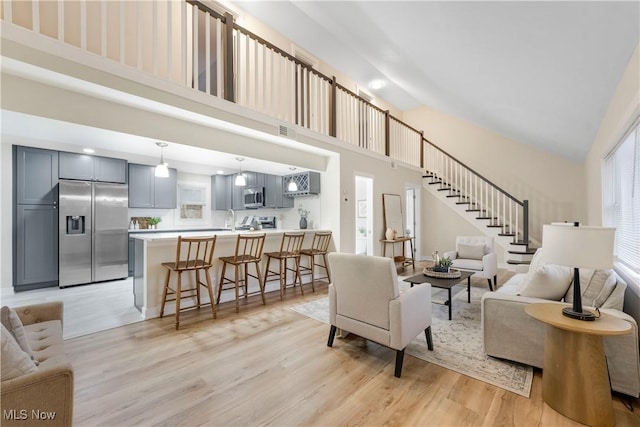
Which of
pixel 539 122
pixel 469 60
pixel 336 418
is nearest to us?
pixel 336 418

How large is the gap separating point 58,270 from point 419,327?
567 centimetres

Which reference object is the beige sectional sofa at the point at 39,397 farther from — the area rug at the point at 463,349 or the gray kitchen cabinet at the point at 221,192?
the gray kitchen cabinet at the point at 221,192

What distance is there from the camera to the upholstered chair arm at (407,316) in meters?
2.15

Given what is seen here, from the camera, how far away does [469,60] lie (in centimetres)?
300

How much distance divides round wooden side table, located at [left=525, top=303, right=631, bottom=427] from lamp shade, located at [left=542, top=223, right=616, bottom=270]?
14.9 inches

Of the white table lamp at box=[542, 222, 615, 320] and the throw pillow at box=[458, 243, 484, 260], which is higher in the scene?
the white table lamp at box=[542, 222, 615, 320]

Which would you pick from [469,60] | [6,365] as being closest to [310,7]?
[469,60]

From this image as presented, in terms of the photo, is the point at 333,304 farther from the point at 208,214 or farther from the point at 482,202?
the point at 482,202

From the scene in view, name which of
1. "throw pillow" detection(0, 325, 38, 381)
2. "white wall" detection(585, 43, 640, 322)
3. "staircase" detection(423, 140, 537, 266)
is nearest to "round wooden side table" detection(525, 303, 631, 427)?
"white wall" detection(585, 43, 640, 322)

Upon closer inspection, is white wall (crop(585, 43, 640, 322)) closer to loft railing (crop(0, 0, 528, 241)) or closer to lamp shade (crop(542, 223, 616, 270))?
lamp shade (crop(542, 223, 616, 270))

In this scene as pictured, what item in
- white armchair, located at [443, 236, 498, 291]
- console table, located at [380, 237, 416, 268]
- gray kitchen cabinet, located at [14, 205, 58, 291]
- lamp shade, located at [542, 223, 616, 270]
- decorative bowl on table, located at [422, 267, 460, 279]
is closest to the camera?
lamp shade, located at [542, 223, 616, 270]

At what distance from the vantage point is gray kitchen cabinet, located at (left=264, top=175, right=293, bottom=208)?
20.6ft

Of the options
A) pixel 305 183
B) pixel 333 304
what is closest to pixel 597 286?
pixel 333 304

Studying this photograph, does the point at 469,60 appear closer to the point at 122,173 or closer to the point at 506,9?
the point at 506,9
